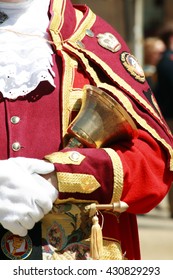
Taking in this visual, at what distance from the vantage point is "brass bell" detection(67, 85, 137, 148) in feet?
13.3

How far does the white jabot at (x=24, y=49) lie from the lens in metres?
4.18

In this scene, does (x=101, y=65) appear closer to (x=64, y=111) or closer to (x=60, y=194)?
(x=64, y=111)

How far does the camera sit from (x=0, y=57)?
13.8ft

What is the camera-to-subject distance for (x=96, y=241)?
3945mm

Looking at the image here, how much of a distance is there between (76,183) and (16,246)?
0.30 m

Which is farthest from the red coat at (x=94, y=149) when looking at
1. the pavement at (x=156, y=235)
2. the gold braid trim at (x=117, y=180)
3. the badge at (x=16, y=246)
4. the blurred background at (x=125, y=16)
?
the blurred background at (x=125, y=16)

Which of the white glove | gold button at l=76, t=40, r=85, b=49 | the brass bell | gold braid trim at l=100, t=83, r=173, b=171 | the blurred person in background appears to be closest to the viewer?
the white glove

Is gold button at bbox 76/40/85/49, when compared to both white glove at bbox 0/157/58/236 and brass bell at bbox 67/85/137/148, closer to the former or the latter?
brass bell at bbox 67/85/137/148

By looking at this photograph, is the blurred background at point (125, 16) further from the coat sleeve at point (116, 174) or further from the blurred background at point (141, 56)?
the coat sleeve at point (116, 174)

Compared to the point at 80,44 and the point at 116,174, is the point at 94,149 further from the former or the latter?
the point at 80,44

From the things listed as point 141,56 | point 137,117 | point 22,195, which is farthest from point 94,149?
point 141,56

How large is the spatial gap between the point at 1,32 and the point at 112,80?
44 centimetres

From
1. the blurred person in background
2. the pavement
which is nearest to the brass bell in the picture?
the pavement
